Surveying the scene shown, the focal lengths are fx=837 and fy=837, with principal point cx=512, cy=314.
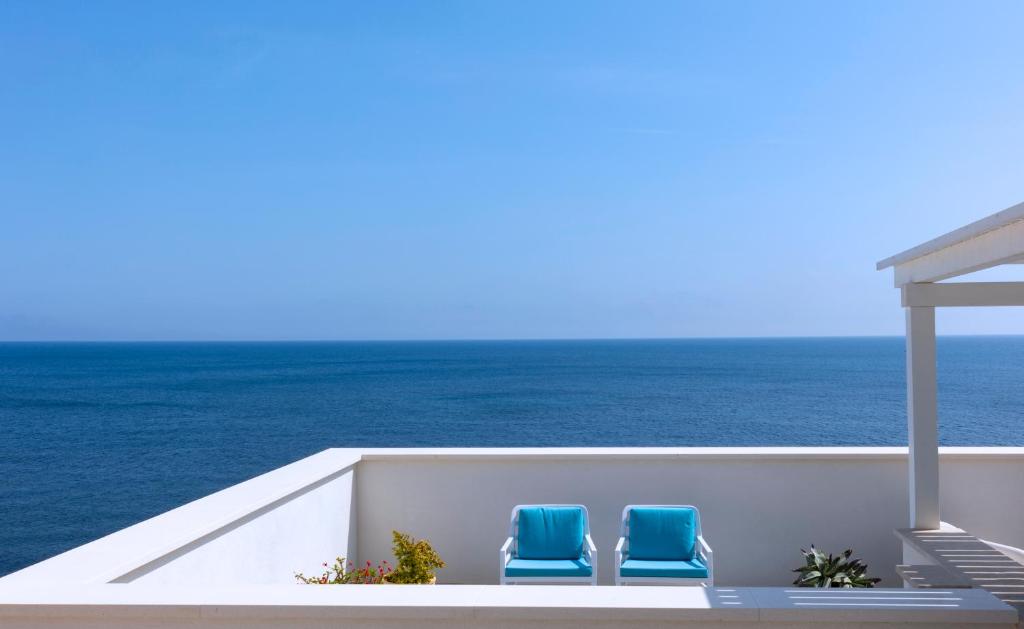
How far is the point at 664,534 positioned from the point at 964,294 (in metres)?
2.20

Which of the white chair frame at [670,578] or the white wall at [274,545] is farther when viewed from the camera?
the white chair frame at [670,578]

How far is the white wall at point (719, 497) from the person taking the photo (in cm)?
531

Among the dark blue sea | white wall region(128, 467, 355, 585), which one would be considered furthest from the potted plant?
the dark blue sea

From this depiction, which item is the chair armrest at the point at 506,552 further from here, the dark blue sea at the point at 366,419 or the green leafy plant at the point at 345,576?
the dark blue sea at the point at 366,419

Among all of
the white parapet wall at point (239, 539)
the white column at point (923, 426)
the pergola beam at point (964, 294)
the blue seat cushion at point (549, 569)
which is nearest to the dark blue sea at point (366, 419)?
the white parapet wall at point (239, 539)

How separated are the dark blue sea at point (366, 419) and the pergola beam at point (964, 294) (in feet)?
92.7

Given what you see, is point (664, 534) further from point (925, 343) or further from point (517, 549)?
point (925, 343)

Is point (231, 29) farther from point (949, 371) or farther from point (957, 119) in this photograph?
point (949, 371)

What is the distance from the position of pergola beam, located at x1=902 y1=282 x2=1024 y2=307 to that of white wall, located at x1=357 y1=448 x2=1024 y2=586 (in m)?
1.07

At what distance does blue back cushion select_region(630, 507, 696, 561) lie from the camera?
4.95 metres

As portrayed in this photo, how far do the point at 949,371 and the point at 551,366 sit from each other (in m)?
38.7

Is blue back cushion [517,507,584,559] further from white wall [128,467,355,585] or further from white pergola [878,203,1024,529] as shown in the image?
white pergola [878,203,1024,529]

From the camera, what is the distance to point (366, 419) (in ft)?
169

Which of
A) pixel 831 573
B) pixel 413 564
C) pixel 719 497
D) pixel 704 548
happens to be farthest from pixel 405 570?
pixel 831 573
